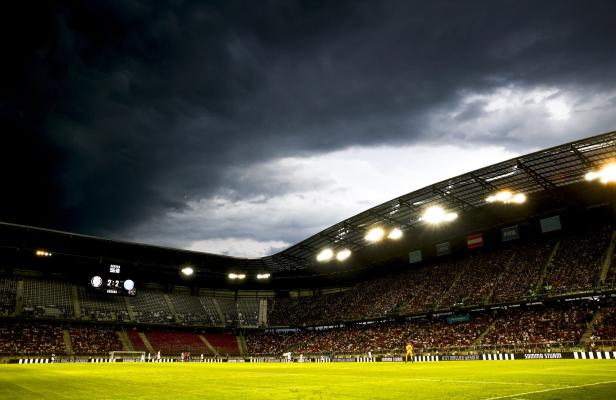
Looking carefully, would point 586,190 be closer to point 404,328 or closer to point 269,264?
point 404,328

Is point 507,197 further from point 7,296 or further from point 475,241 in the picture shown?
point 7,296

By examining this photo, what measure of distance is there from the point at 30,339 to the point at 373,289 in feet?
170

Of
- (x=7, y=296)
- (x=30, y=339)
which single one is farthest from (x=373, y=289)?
(x=7, y=296)

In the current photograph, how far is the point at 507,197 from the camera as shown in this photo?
45.7m

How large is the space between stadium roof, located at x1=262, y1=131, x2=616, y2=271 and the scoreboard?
2905 cm

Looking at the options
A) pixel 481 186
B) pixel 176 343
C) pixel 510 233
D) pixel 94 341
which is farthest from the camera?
pixel 176 343

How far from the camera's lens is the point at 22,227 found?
2210 inches

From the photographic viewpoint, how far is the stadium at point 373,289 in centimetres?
4128

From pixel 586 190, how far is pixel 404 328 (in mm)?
28659

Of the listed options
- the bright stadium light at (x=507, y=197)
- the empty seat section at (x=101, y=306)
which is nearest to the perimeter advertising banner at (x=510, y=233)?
the bright stadium light at (x=507, y=197)

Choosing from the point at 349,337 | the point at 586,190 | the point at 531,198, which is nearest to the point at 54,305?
the point at 349,337

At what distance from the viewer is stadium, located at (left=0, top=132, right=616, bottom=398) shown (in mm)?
41281

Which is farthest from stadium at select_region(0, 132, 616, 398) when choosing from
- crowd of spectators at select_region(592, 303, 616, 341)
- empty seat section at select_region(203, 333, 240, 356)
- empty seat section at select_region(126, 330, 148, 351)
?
empty seat section at select_region(203, 333, 240, 356)

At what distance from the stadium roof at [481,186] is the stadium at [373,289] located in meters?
0.24
